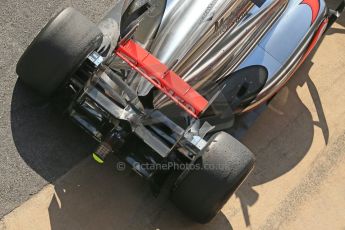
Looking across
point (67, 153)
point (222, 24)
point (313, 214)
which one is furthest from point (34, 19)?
point (313, 214)

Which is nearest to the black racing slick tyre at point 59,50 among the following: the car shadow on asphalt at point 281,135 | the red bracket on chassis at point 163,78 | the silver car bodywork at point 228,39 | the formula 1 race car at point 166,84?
the formula 1 race car at point 166,84

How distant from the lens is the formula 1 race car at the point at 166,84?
460 cm

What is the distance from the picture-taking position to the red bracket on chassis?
4.55m

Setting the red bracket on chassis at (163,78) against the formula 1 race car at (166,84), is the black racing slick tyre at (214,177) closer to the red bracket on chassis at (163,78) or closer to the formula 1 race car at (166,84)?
the formula 1 race car at (166,84)

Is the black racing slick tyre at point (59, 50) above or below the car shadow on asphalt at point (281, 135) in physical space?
below

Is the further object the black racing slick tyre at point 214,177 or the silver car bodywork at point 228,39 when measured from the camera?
the silver car bodywork at point 228,39

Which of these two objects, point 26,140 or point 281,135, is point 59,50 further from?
point 281,135

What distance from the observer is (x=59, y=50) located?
4723 mm

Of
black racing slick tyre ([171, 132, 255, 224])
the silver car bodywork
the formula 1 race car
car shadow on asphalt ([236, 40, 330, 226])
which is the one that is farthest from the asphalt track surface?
car shadow on asphalt ([236, 40, 330, 226])

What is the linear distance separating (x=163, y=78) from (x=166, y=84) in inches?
2.1

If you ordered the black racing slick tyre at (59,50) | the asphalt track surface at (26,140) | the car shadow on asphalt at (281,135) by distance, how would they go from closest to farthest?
the black racing slick tyre at (59,50) → the asphalt track surface at (26,140) → the car shadow on asphalt at (281,135)

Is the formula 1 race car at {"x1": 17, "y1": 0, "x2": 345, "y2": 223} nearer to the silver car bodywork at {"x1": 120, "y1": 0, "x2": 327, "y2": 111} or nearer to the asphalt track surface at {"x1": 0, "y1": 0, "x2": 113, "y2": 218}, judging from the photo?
the silver car bodywork at {"x1": 120, "y1": 0, "x2": 327, "y2": 111}

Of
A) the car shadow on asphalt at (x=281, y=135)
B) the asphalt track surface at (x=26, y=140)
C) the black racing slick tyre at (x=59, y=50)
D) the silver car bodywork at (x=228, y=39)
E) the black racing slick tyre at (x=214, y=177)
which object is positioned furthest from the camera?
the car shadow on asphalt at (x=281, y=135)

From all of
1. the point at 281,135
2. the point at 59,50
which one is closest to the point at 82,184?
the point at 59,50
